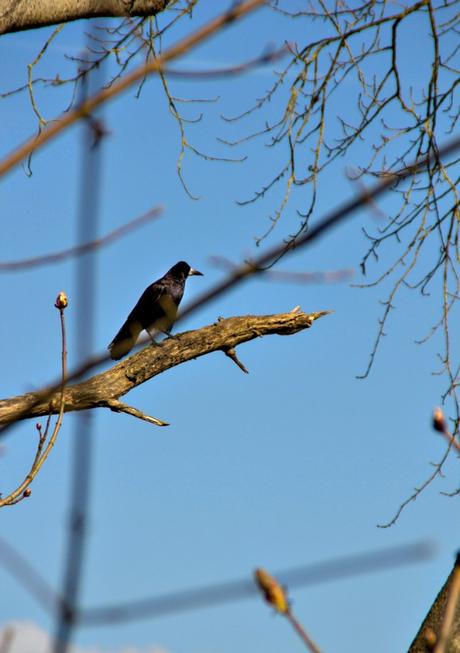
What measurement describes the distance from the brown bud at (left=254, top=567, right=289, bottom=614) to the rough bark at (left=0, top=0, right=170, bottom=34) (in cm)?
344

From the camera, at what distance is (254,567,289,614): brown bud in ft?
2.31

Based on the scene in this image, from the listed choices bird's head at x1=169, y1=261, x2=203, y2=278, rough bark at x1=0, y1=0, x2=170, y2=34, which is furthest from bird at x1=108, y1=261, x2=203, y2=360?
rough bark at x1=0, y1=0, x2=170, y2=34

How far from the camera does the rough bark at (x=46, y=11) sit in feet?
12.7

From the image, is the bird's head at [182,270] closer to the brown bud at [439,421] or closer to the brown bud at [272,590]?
the brown bud at [439,421]

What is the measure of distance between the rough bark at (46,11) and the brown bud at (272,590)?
3445 millimetres

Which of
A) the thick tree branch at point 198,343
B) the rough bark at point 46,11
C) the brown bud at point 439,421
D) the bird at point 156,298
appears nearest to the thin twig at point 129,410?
the thick tree branch at point 198,343

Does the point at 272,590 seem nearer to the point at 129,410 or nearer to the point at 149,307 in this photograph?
the point at 129,410

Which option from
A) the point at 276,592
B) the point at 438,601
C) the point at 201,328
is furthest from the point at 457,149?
the point at 201,328

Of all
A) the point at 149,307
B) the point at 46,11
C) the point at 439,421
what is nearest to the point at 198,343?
the point at 149,307

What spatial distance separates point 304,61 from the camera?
15.6 feet

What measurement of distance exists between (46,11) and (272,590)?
369 cm

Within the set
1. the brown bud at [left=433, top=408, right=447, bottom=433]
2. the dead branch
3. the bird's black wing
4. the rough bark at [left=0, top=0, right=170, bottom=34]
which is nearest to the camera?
the dead branch

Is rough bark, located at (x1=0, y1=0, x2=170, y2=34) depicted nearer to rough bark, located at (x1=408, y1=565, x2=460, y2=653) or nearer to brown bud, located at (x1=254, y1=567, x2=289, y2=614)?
rough bark, located at (x1=408, y1=565, x2=460, y2=653)

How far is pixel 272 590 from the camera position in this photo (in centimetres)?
71
